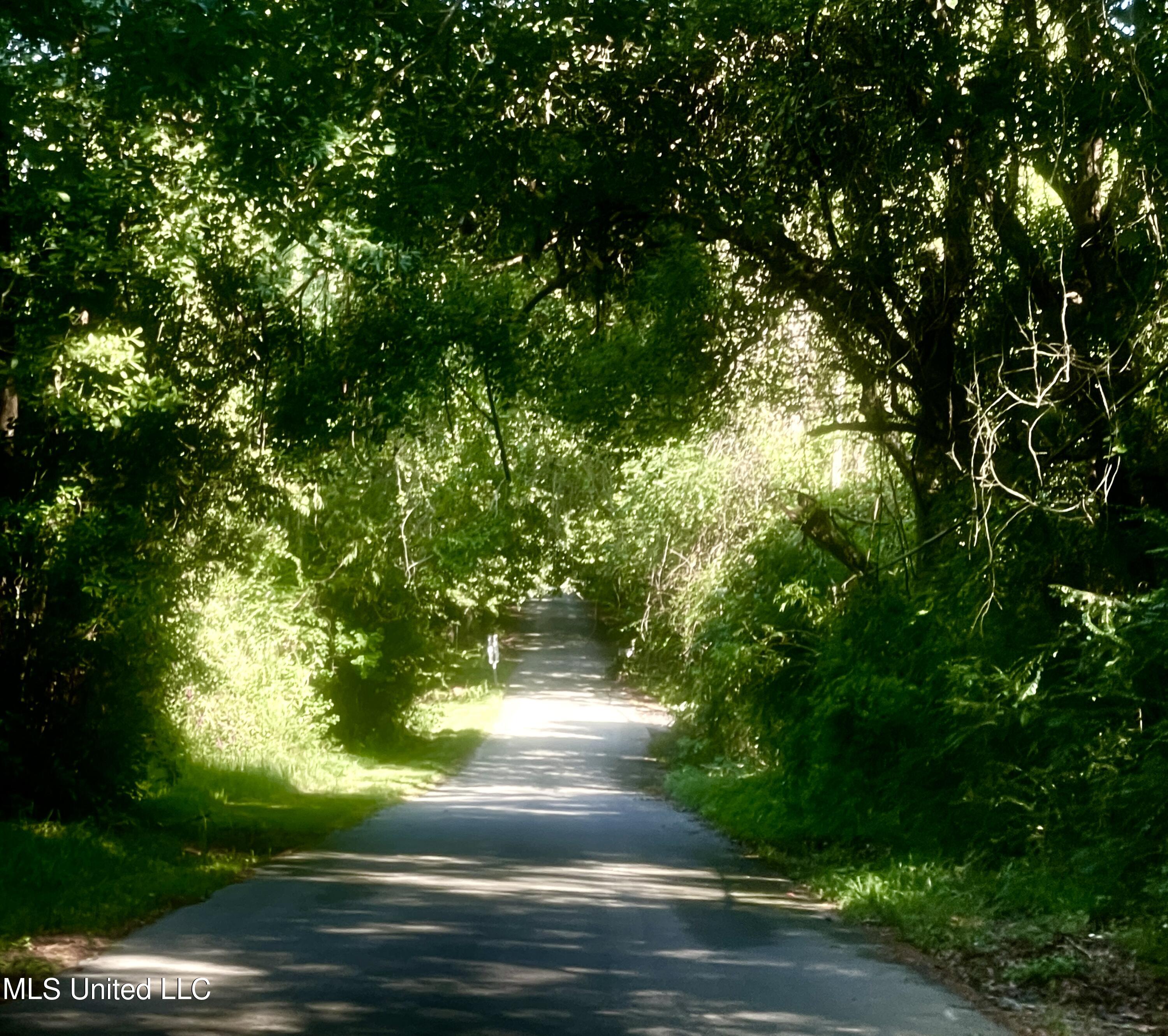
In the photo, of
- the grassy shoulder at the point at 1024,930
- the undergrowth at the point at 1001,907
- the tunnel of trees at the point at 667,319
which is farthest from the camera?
the tunnel of trees at the point at 667,319

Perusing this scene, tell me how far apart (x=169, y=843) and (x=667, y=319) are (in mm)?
7121

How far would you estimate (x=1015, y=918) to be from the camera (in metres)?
10.7

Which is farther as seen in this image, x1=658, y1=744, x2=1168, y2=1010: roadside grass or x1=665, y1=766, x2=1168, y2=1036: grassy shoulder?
x1=658, y1=744, x2=1168, y2=1010: roadside grass

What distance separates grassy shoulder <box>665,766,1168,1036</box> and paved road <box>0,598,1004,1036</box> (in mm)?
401

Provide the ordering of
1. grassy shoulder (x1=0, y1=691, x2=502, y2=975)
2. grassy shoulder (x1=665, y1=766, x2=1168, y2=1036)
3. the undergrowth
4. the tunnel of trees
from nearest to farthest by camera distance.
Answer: grassy shoulder (x1=665, y1=766, x2=1168, y2=1036) → the undergrowth → grassy shoulder (x1=0, y1=691, x2=502, y2=975) → the tunnel of trees

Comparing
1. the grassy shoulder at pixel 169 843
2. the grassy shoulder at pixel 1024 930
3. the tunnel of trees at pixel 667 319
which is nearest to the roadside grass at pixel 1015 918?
the grassy shoulder at pixel 1024 930

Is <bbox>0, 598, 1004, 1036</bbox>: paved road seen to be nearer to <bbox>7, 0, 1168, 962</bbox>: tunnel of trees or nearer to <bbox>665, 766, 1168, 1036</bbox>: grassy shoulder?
<bbox>665, 766, 1168, 1036</bbox>: grassy shoulder

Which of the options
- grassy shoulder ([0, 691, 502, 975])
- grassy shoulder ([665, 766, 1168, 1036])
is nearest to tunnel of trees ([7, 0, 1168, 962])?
grassy shoulder ([665, 766, 1168, 1036])

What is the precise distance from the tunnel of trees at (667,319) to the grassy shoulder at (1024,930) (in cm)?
38

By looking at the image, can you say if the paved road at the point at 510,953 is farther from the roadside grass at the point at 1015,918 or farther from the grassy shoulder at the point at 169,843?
the roadside grass at the point at 1015,918

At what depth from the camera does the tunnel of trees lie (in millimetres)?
10492

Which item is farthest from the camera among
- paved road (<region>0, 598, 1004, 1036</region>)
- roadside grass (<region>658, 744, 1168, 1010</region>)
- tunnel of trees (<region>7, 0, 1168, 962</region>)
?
tunnel of trees (<region>7, 0, 1168, 962</region>)

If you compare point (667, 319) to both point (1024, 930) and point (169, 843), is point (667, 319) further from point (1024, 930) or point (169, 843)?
point (169, 843)

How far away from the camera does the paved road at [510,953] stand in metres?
7.46
